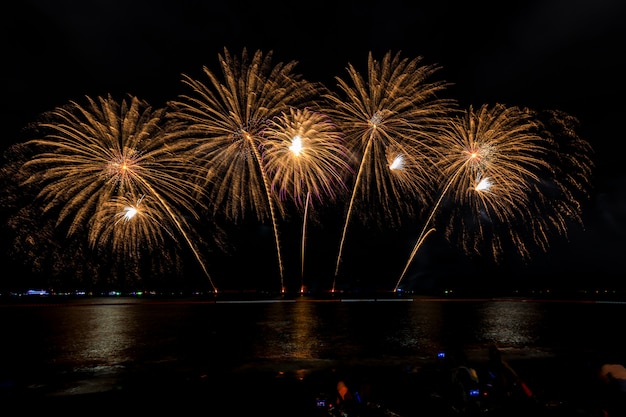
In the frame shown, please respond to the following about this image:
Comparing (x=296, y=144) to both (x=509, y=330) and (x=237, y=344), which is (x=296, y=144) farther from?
(x=509, y=330)

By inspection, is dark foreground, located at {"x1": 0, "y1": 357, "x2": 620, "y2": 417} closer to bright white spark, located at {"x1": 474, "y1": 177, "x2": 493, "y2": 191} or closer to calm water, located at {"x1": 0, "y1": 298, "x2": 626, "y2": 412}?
calm water, located at {"x1": 0, "y1": 298, "x2": 626, "y2": 412}

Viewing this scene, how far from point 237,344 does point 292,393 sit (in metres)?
6.69

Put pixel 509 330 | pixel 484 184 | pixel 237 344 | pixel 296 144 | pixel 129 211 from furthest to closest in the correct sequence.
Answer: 1. pixel 129 211
2. pixel 484 184
3. pixel 296 144
4. pixel 509 330
5. pixel 237 344

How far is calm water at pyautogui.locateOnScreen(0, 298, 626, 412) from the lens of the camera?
30.6 feet

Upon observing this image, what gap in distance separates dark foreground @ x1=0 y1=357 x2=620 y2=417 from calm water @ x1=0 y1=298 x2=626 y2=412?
13 centimetres

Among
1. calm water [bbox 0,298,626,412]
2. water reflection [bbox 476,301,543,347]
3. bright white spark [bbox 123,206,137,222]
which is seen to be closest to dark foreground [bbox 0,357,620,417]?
calm water [bbox 0,298,626,412]

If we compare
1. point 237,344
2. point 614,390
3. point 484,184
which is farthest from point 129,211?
point 614,390

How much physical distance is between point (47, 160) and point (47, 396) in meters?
16.4

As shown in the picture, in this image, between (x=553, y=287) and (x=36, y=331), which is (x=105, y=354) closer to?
(x=36, y=331)

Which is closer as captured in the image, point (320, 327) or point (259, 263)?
point (320, 327)

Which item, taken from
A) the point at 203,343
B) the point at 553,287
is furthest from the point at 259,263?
the point at 203,343

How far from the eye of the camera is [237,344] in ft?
46.4

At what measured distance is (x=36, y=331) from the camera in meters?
17.6

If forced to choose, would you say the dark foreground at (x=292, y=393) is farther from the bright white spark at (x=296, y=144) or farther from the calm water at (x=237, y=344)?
the bright white spark at (x=296, y=144)
